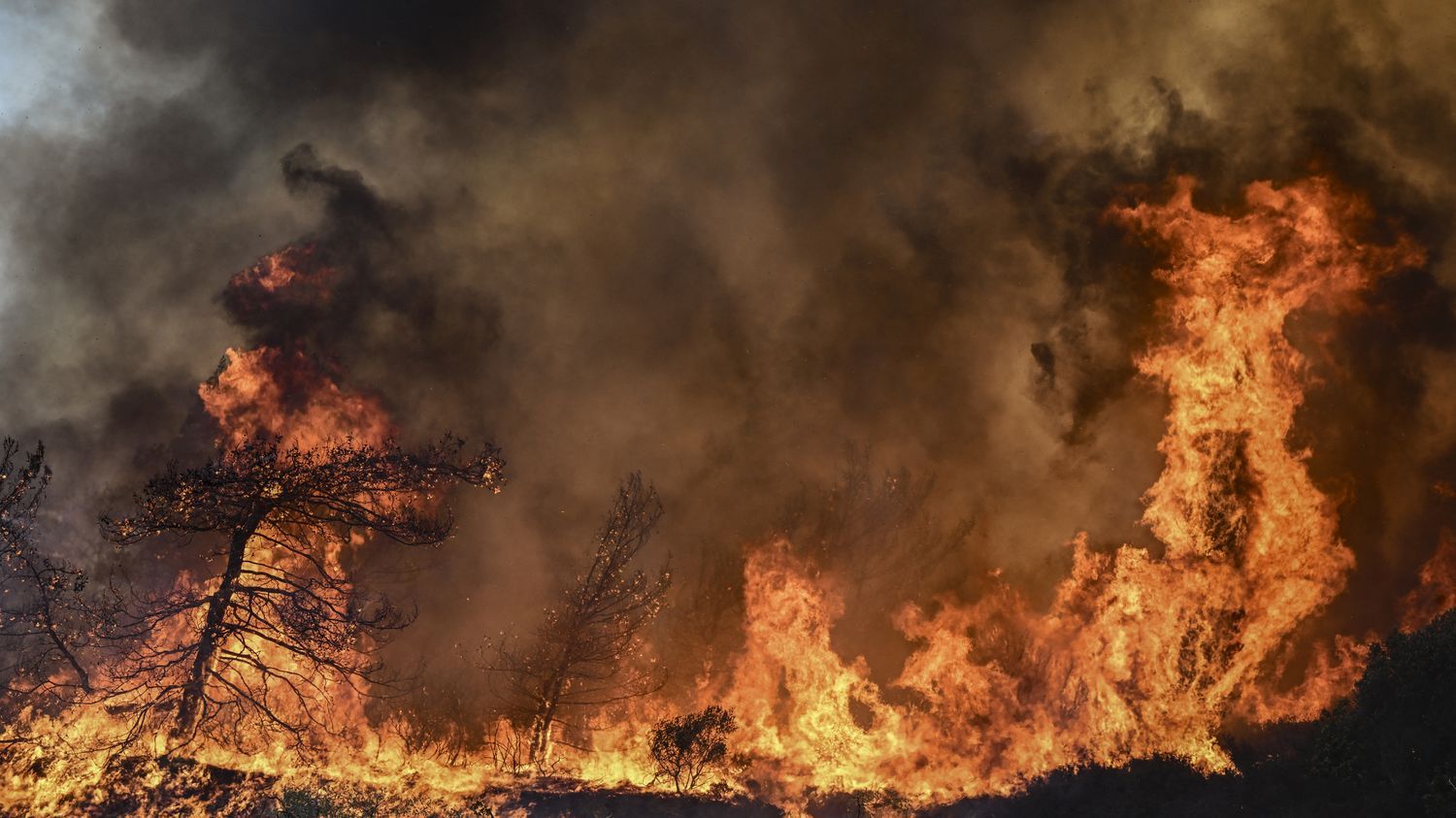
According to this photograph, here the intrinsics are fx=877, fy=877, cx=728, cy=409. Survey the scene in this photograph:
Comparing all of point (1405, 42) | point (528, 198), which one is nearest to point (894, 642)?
point (528, 198)

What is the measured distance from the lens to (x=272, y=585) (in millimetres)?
21828

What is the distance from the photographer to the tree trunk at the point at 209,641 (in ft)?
58.2

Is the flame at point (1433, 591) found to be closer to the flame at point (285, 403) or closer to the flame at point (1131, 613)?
the flame at point (1131, 613)

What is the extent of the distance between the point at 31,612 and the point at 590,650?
11.7m

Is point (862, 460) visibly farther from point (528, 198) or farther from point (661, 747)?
point (528, 198)

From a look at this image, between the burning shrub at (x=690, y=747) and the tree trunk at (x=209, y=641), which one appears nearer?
the tree trunk at (x=209, y=641)

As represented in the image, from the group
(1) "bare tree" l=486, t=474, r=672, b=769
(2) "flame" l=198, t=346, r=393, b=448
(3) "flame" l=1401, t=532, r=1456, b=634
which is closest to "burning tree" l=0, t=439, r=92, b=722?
(2) "flame" l=198, t=346, r=393, b=448

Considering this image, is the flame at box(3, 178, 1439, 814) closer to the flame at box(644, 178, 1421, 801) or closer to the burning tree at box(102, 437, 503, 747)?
the flame at box(644, 178, 1421, 801)

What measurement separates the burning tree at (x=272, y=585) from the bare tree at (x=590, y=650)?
3.52 meters

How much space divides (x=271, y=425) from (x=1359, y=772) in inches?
978

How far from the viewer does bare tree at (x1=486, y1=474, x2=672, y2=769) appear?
67.5 ft

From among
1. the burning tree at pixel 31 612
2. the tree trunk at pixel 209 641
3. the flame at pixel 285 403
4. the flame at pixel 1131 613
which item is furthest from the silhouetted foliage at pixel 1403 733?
the burning tree at pixel 31 612

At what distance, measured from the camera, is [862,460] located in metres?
24.5

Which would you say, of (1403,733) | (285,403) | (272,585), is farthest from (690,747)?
(285,403)
